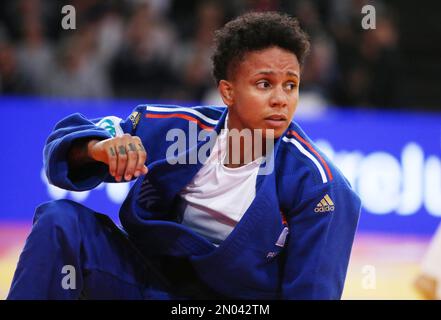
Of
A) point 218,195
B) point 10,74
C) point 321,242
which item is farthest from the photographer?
point 10,74

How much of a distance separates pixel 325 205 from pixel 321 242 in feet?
0.53

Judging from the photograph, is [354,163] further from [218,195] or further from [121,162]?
[121,162]

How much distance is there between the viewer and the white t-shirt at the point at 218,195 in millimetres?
3363

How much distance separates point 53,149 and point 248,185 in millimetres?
890

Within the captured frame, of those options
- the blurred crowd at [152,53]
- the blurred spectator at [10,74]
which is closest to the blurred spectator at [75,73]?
the blurred crowd at [152,53]

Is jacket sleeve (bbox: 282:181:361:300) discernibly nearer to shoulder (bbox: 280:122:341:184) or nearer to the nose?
shoulder (bbox: 280:122:341:184)

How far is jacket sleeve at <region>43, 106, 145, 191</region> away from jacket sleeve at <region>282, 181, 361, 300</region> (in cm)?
88

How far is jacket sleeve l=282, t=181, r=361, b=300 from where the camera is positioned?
300 cm

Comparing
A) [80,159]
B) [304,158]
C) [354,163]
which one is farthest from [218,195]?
[354,163]

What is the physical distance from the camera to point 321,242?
9.94 feet

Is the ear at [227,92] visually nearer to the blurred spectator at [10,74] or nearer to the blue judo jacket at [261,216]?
the blue judo jacket at [261,216]

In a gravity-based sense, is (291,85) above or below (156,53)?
below
